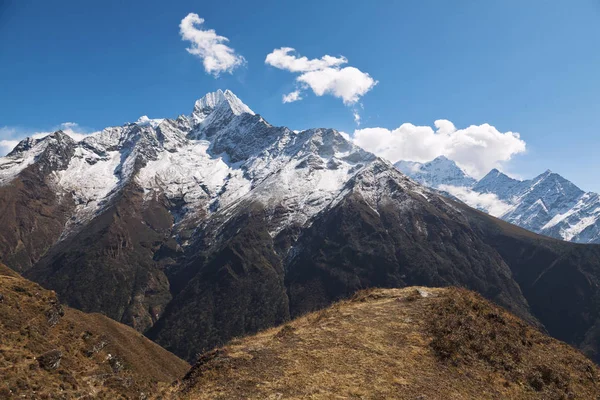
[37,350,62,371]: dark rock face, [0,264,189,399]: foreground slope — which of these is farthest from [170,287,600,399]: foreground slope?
[37,350,62,371]: dark rock face

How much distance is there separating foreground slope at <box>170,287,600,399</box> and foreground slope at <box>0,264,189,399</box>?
47.7ft

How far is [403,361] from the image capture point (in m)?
26.5

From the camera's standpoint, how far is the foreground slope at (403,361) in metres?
23.4

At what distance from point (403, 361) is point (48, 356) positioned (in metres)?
36.8

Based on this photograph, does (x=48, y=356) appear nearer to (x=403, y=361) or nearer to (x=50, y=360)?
(x=50, y=360)

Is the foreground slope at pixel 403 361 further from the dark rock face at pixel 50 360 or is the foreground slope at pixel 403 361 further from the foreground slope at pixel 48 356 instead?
the dark rock face at pixel 50 360

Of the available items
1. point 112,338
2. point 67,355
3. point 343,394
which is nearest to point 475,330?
point 343,394

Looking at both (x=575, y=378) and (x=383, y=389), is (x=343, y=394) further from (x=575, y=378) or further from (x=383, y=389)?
(x=575, y=378)

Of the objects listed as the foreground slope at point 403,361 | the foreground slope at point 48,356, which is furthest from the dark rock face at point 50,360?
the foreground slope at point 403,361

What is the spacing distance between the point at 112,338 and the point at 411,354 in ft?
255

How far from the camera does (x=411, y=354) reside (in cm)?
2752

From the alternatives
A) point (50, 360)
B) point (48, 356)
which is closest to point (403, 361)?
point (50, 360)

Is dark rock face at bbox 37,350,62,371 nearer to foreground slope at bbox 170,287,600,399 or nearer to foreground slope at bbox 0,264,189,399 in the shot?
foreground slope at bbox 0,264,189,399

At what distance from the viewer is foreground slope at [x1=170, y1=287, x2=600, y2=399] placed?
23391mm
